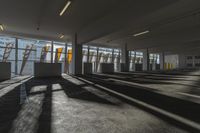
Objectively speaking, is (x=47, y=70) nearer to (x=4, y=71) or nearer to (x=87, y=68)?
(x=4, y=71)

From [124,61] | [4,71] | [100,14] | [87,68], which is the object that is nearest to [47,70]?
[4,71]

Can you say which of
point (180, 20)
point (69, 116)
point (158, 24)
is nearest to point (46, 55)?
point (158, 24)

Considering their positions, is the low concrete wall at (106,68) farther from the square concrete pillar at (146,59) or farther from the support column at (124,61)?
the square concrete pillar at (146,59)

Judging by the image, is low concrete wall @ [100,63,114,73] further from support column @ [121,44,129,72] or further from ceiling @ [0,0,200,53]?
ceiling @ [0,0,200,53]

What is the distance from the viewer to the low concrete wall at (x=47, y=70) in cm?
1444

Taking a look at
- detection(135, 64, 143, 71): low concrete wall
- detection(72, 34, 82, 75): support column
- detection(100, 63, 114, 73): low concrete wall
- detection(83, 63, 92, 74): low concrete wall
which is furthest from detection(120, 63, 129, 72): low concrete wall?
detection(72, 34, 82, 75): support column

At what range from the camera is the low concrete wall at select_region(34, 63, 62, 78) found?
14.4 m

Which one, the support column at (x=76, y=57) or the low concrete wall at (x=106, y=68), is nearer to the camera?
the support column at (x=76, y=57)

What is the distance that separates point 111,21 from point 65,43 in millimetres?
12985

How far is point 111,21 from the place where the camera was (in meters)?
10.0

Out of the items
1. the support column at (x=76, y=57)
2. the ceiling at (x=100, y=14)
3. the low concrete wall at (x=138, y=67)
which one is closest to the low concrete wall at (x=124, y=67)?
the low concrete wall at (x=138, y=67)

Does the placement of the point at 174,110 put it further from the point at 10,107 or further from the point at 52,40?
the point at 52,40

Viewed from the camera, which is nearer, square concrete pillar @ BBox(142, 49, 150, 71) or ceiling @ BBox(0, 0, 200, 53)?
ceiling @ BBox(0, 0, 200, 53)

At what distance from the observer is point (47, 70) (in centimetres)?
1502
